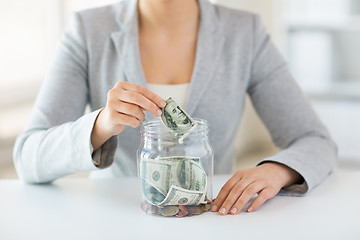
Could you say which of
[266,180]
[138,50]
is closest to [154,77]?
[138,50]

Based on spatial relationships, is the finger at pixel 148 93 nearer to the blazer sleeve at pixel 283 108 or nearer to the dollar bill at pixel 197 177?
the dollar bill at pixel 197 177

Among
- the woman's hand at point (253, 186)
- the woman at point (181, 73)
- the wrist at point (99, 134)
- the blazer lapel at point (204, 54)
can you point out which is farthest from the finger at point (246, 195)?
the blazer lapel at point (204, 54)

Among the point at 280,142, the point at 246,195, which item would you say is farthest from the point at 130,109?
the point at 280,142

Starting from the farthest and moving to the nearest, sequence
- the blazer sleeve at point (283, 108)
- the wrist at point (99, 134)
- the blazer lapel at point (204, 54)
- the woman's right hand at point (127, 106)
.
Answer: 1. the blazer lapel at point (204, 54)
2. the blazer sleeve at point (283, 108)
3. the wrist at point (99, 134)
4. the woman's right hand at point (127, 106)

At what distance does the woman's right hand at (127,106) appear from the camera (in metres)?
1.09

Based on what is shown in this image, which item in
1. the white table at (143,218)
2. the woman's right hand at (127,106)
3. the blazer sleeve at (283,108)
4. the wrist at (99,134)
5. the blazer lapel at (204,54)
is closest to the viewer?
the white table at (143,218)

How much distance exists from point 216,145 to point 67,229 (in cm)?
78

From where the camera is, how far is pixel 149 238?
963 millimetres

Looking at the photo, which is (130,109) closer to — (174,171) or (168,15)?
(174,171)

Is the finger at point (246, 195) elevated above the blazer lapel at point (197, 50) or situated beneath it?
situated beneath

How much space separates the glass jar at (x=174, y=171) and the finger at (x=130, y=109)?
30 millimetres

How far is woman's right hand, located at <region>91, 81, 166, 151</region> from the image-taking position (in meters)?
1.09

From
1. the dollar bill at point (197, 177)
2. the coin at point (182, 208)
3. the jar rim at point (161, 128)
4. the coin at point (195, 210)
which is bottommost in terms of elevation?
the coin at point (195, 210)

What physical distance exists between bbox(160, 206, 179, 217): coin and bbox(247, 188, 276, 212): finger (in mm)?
164
